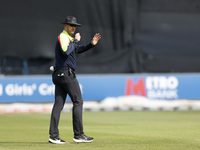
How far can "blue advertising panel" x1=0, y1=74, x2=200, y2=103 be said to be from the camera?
19156 millimetres

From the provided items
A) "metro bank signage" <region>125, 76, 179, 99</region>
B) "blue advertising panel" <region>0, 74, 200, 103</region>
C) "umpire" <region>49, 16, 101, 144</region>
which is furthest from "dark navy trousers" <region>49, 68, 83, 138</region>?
"metro bank signage" <region>125, 76, 179, 99</region>

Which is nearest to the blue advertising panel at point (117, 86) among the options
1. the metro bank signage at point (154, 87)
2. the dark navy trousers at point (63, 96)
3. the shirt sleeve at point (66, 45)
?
the metro bank signage at point (154, 87)

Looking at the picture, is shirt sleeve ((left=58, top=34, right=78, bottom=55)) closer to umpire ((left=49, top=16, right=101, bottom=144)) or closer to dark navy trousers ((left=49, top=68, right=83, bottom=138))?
umpire ((left=49, top=16, right=101, bottom=144))

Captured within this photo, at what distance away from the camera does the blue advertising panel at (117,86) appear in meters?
19.2

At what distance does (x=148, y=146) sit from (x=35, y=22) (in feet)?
47.0

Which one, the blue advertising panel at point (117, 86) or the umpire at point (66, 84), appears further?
the blue advertising panel at point (117, 86)

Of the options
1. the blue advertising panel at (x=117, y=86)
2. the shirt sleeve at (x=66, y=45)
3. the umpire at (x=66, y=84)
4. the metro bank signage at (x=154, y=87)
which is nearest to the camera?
the shirt sleeve at (x=66, y=45)

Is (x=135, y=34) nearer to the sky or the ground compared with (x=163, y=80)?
nearer to the sky

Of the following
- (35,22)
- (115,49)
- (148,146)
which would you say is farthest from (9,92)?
(148,146)

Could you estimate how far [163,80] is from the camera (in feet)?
65.2

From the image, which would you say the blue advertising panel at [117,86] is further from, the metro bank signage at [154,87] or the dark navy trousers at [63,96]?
the dark navy trousers at [63,96]

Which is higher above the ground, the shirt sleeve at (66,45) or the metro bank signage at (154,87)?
the shirt sleeve at (66,45)

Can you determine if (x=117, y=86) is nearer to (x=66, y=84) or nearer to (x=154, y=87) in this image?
(x=154, y=87)

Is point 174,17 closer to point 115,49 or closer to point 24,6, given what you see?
point 115,49
